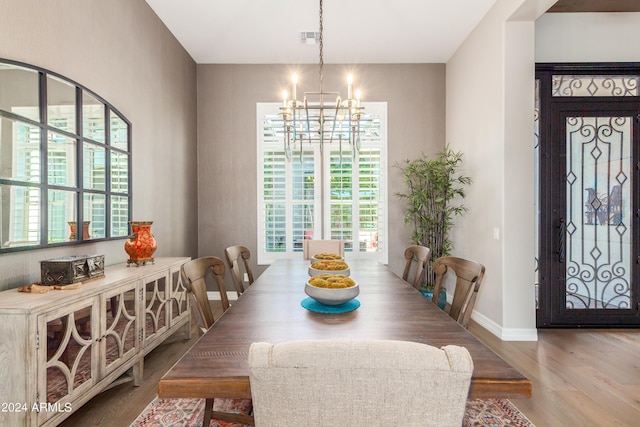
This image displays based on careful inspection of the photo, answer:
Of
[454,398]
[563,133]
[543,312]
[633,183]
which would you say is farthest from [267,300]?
[633,183]

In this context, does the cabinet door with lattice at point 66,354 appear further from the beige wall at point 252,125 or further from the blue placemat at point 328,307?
the beige wall at point 252,125

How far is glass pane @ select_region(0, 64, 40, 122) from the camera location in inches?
67.4

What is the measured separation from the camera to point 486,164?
3.44 meters

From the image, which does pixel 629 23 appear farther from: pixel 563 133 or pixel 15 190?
pixel 15 190

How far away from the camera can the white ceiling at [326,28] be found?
129 inches

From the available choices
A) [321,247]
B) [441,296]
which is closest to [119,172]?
[321,247]

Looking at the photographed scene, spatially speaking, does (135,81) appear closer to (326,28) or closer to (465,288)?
(326,28)

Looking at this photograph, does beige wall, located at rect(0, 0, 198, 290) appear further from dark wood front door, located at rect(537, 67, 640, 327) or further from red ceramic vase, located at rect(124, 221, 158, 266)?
dark wood front door, located at rect(537, 67, 640, 327)

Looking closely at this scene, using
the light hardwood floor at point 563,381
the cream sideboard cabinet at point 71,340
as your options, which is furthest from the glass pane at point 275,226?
the cream sideboard cabinet at point 71,340

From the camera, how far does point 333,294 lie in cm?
152

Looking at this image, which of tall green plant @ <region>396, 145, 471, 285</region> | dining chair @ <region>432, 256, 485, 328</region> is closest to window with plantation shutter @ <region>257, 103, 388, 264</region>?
tall green plant @ <region>396, 145, 471, 285</region>

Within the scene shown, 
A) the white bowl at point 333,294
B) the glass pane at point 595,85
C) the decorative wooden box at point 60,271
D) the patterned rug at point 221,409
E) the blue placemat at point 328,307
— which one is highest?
the glass pane at point 595,85

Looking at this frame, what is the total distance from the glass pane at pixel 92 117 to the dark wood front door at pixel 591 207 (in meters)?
4.12

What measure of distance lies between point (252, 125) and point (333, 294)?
11.6ft
